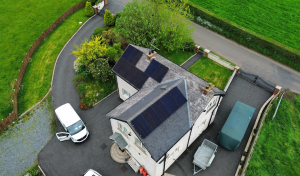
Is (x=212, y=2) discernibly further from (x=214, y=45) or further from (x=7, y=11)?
(x=7, y=11)

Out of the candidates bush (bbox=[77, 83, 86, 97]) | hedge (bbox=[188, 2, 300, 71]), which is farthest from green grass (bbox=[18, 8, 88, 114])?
hedge (bbox=[188, 2, 300, 71])

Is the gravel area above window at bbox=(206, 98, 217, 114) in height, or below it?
below

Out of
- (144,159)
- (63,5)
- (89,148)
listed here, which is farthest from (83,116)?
(63,5)

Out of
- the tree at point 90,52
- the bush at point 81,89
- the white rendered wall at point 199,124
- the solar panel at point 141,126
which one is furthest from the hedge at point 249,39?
the solar panel at point 141,126

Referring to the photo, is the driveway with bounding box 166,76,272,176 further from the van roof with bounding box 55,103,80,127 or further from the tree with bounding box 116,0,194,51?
the van roof with bounding box 55,103,80,127

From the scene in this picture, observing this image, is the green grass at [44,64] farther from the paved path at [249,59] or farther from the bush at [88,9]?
→ the paved path at [249,59]
